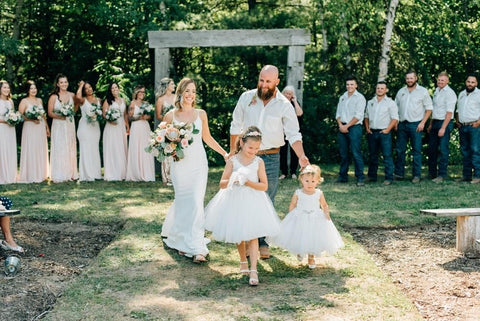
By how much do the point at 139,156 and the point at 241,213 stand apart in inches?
279

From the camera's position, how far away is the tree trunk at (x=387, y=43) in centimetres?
1493

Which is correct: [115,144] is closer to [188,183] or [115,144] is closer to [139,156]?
[139,156]

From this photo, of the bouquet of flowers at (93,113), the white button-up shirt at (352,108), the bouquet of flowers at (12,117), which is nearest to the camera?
the white button-up shirt at (352,108)

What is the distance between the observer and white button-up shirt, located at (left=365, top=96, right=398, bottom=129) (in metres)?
12.4

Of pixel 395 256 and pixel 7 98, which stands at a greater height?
pixel 7 98

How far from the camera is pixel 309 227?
21.5 feet

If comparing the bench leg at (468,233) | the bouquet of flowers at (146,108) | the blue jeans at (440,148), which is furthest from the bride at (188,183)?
the blue jeans at (440,148)

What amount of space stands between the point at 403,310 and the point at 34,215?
18.4 ft

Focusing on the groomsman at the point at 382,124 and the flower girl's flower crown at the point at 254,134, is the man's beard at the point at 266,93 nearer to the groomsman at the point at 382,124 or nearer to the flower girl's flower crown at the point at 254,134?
the flower girl's flower crown at the point at 254,134

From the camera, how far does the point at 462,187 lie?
11602 millimetres

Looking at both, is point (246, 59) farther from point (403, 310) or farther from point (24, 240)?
point (403, 310)

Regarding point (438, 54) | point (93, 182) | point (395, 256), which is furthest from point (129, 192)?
point (438, 54)

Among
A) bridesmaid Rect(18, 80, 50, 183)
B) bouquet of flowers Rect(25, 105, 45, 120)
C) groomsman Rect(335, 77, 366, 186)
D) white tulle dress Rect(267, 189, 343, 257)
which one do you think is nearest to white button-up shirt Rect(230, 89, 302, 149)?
white tulle dress Rect(267, 189, 343, 257)

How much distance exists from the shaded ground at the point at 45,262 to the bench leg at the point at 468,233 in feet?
13.4
